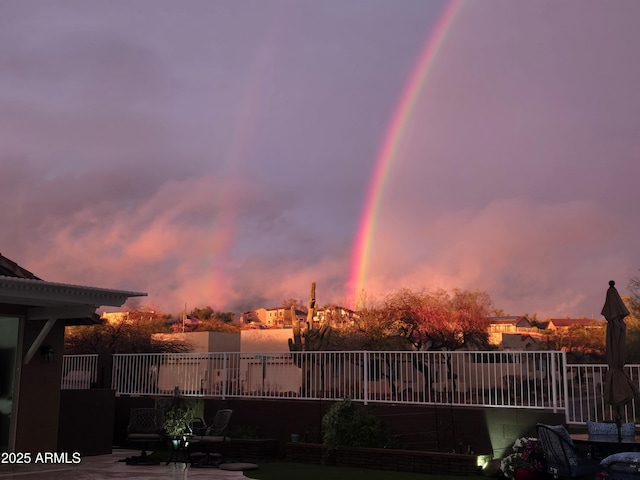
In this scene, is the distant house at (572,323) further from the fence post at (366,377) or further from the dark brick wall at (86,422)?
the dark brick wall at (86,422)

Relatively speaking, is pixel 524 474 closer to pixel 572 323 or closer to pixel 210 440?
pixel 210 440

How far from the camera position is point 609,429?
895 cm

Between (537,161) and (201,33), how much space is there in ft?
45.1

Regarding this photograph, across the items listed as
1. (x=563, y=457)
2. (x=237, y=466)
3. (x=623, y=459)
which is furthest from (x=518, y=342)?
(x=623, y=459)

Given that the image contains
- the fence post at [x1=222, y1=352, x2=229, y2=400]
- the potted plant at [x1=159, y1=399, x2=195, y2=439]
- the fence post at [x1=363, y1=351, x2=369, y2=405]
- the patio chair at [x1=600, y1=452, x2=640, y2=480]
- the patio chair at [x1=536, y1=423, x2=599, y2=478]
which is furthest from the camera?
the fence post at [x1=222, y1=352, x2=229, y2=400]

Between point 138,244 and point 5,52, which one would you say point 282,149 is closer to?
point 5,52

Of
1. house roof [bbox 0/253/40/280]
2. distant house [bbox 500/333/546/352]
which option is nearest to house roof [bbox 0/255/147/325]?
house roof [bbox 0/253/40/280]

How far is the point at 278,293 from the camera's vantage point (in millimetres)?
51406

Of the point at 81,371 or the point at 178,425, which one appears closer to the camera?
A: the point at 178,425

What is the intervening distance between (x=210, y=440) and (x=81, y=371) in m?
6.10

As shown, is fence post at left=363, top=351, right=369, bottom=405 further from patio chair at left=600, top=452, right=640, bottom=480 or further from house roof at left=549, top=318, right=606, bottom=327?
house roof at left=549, top=318, right=606, bottom=327

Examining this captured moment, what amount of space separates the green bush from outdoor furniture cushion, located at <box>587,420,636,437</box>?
11.6ft

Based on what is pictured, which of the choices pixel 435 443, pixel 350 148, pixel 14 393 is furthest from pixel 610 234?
pixel 14 393

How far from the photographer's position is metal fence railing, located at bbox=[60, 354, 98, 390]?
16.2m
